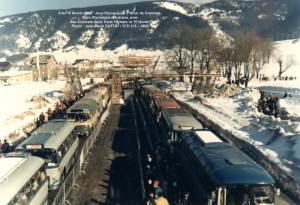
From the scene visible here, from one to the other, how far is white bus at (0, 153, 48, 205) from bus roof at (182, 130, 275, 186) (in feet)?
24.6

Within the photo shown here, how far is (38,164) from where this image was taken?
54.5 feet

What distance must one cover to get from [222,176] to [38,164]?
8.94 m

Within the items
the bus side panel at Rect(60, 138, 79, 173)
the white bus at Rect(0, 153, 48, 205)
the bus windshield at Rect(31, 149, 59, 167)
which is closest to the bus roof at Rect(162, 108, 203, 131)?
the bus side panel at Rect(60, 138, 79, 173)

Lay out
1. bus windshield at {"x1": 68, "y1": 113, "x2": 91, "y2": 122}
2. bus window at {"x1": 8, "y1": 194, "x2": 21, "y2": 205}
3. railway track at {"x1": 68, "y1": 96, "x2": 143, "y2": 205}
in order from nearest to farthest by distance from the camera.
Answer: bus window at {"x1": 8, "y1": 194, "x2": 21, "y2": 205} → railway track at {"x1": 68, "y1": 96, "x2": 143, "y2": 205} → bus windshield at {"x1": 68, "y1": 113, "x2": 91, "y2": 122}

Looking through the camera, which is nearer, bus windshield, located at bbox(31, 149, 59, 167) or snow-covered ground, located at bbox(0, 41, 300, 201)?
bus windshield, located at bbox(31, 149, 59, 167)

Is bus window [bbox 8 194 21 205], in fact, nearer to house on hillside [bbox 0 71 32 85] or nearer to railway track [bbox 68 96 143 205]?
railway track [bbox 68 96 143 205]

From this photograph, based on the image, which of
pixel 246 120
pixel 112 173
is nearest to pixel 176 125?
pixel 112 173

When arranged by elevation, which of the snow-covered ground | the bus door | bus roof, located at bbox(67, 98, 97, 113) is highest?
bus roof, located at bbox(67, 98, 97, 113)

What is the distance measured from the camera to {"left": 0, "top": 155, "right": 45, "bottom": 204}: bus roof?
1283 centimetres

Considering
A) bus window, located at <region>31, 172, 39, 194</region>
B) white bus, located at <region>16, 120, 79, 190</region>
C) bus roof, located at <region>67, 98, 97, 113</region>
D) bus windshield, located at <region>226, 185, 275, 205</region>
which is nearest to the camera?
bus windshield, located at <region>226, 185, 275, 205</region>

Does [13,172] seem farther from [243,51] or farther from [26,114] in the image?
[243,51]

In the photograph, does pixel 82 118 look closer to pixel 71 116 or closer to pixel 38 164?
pixel 71 116

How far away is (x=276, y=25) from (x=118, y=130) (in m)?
167

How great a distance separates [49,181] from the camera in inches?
Result: 750
